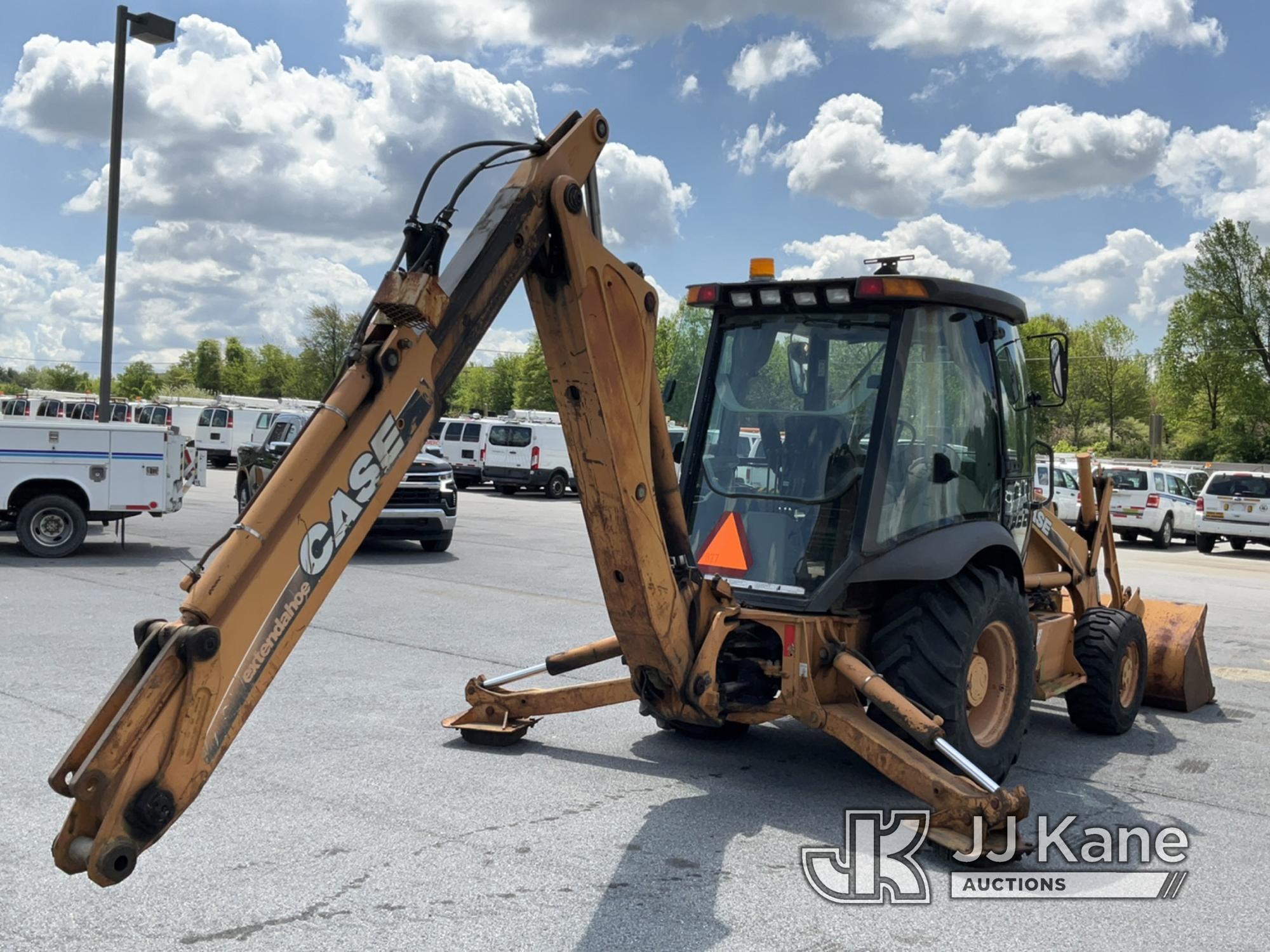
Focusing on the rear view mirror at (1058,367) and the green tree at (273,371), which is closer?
the rear view mirror at (1058,367)

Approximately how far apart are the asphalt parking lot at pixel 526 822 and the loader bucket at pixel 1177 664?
20cm

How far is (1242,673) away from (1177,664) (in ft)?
6.93

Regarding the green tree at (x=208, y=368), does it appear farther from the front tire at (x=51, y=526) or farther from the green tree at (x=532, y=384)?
the front tire at (x=51, y=526)

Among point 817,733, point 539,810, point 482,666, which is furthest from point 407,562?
point 539,810

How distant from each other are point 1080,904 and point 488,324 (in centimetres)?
320

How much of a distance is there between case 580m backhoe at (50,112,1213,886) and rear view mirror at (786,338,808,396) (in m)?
0.01

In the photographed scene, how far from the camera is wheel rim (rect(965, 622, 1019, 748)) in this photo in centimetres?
651

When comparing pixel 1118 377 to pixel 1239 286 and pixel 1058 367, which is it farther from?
pixel 1058 367

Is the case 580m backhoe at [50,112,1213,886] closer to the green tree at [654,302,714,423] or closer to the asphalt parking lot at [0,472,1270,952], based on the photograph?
the green tree at [654,302,714,423]

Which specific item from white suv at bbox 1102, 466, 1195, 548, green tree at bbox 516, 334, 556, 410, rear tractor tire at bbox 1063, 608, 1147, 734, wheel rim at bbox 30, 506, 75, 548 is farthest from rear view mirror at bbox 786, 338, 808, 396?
green tree at bbox 516, 334, 556, 410

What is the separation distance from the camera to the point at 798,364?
6.66m

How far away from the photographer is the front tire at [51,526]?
15234 mm

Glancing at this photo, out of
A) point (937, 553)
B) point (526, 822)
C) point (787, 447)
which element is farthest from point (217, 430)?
point (937, 553)

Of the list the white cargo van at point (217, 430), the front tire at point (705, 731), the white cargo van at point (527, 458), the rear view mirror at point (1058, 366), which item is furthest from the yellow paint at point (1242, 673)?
the white cargo van at point (217, 430)
